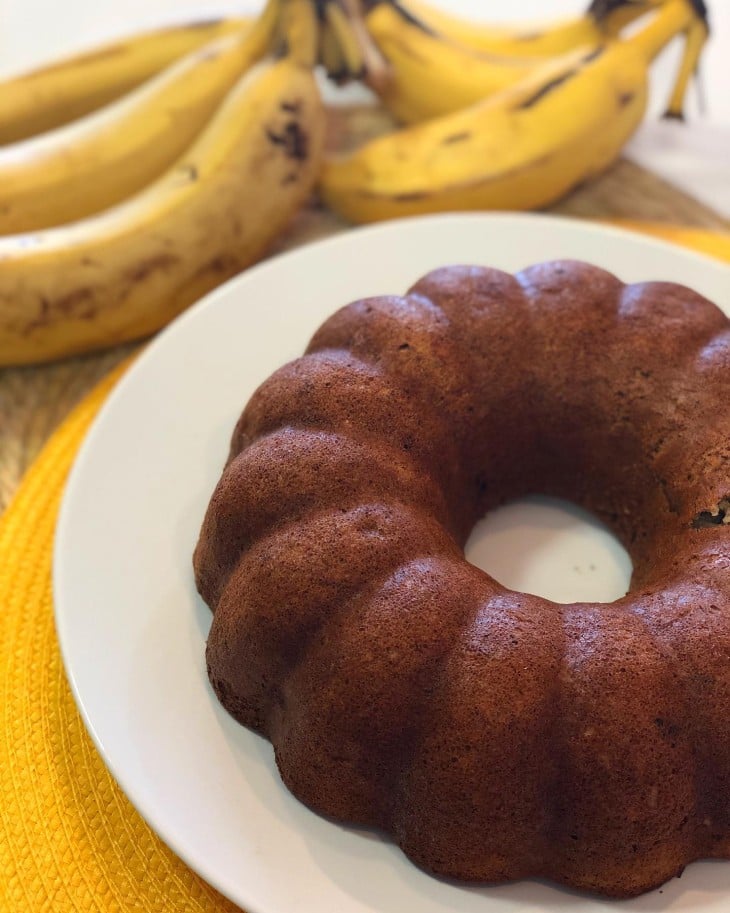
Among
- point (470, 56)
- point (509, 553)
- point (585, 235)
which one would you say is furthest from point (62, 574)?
point (470, 56)

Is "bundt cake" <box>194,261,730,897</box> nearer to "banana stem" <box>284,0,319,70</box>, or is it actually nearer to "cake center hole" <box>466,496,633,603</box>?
"cake center hole" <box>466,496,633,603</box>

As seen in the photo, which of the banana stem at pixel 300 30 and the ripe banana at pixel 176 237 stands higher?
the banana stem at pixel 300 30

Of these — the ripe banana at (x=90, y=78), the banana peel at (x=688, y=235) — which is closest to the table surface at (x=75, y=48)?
the banana peel at (x=688, y=235)

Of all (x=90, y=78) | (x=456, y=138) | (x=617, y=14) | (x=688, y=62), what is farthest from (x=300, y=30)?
(x=688, y=62)

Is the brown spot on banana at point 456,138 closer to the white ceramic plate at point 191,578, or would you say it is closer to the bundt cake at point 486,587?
the white ceramic plate at point 191,578

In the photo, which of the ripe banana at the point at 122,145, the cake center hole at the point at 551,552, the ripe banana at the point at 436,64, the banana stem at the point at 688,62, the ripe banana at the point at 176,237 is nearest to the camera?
the cake center hole at the point at 551,552

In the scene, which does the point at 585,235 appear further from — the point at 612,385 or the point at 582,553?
the point at 582,553

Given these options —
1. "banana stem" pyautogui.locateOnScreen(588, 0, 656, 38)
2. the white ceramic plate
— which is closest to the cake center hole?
the white ceramic plate
